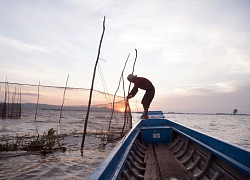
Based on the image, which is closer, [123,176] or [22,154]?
[123,176]

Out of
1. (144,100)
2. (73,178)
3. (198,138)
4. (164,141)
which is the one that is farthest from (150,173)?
(144,100)

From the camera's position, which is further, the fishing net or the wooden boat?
the fishing net

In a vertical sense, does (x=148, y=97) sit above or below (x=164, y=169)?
above

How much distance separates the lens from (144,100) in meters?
7.79

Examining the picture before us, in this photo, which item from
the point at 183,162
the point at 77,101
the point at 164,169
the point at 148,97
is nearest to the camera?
the point at 164,169

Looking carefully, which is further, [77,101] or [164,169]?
[77,101]

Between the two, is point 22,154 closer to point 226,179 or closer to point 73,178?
point 73,178

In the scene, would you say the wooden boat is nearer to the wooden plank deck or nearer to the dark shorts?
the wooden plank deck

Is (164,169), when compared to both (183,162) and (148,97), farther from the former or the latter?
(148,97)

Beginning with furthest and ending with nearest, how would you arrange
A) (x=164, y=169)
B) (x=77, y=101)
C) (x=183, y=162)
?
(x=77, y=101) < (x=183, y=162) < (x=164, y=169)

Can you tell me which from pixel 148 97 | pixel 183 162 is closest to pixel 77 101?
pixel 148 97

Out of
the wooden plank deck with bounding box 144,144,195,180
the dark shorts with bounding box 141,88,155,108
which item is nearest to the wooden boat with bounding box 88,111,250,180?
the wooden plank deck with bounding box 144,144,195,180

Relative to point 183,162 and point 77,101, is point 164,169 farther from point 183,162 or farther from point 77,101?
point 77,101

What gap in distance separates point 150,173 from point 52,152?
4.15m
